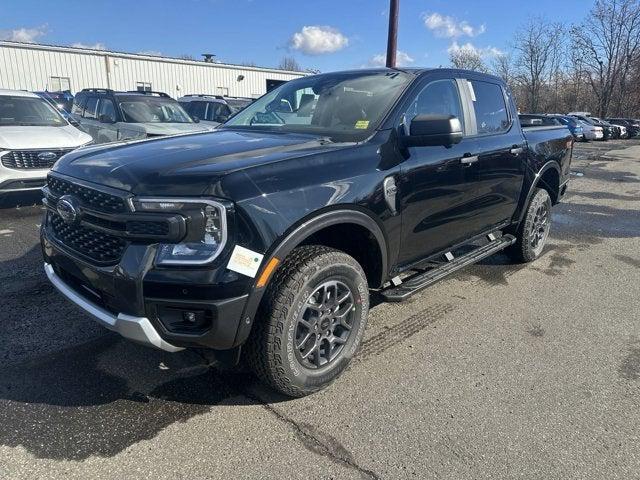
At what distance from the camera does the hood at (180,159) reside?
2.37 meters

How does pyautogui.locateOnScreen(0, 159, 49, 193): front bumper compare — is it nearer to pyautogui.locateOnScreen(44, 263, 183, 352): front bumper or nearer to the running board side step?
pyautogui.locateOnScreen(44, 263, 183, 352): front bumper

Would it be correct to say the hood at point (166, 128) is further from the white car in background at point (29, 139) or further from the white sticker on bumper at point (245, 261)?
the white sticker on bumper at point (245, 261)

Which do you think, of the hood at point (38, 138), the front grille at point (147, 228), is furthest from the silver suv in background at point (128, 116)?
the front grille at point (147, 228)

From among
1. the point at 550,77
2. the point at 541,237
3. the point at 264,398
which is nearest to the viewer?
the point at 264,398

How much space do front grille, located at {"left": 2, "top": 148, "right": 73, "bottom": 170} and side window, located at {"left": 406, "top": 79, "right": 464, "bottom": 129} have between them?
598 centimetres

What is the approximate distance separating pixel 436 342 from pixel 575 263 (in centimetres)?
297

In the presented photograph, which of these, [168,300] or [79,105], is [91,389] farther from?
[79,105]

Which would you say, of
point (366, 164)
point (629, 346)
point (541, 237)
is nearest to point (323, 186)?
point (366, 164)

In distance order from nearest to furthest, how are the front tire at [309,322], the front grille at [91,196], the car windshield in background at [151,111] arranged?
the front grille at [91,196], the front tire at [309,322], the car windshield in background at [151,111]

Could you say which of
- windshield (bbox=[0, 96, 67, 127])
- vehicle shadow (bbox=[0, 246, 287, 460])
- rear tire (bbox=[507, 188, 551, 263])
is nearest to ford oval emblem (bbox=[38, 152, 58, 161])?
windshield (bbox=[0, 96, 67, 127])

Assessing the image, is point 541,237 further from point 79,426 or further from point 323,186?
point 79,426

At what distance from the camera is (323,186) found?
2.71 metres

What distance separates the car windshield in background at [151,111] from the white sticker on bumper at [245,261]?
334 inches

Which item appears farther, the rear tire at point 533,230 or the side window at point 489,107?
the rear tire at point 533,230
